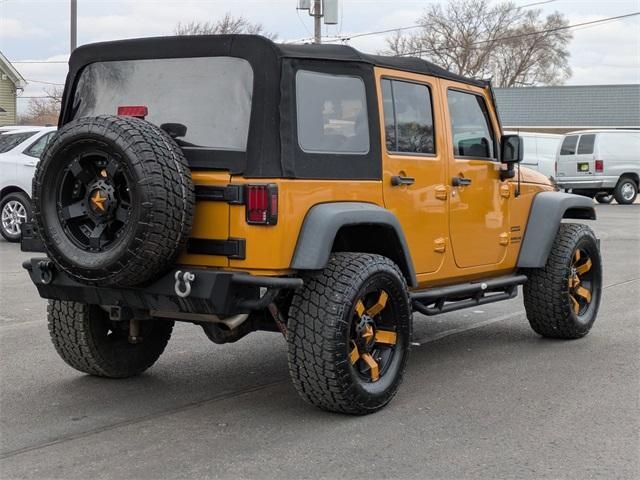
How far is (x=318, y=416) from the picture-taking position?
5.23m

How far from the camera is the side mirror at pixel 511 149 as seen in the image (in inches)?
272

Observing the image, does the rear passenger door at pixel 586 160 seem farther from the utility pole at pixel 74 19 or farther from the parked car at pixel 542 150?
the utility pole at pixel 74 19

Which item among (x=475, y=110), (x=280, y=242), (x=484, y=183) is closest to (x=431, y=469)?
(x=280, y=242)

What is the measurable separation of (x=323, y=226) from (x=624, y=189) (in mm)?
22490

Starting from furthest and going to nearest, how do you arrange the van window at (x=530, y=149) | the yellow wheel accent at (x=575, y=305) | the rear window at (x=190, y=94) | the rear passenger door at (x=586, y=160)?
the van window at (x=530, y=149) → the rear passenger door at (x=586, y=160) → the yellow wheel accent at (x=575, y=305) → the rear window at (x=190, y=94)

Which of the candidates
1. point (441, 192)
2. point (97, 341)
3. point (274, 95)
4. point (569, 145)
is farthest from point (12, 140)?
point (569, 145)

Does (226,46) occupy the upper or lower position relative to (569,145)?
upper

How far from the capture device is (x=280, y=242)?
15.9 feet

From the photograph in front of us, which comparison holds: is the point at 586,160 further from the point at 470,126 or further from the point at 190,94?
the point at 190,94

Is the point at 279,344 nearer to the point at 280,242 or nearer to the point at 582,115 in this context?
the point at 280,242

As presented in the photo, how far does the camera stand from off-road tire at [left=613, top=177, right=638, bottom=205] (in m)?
25.7

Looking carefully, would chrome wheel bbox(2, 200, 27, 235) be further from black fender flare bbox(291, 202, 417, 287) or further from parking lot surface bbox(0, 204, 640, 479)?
black fender flare bbox(291, 202, 417, 287)

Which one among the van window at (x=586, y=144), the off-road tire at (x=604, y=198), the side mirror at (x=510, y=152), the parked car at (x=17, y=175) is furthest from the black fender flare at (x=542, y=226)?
the off-road tire at (x=604, y=198)

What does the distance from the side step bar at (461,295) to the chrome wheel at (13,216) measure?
8691mm
